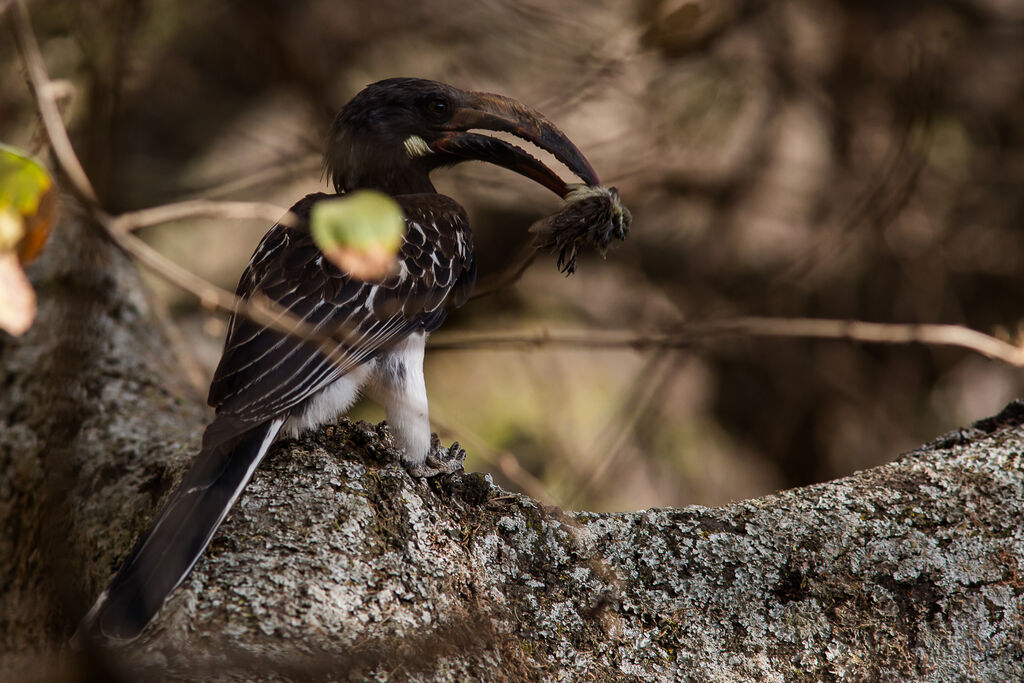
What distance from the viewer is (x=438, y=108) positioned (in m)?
3.59

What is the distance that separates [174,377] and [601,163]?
2.70 m

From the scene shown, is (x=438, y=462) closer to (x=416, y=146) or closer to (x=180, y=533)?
(x=180, y=533)

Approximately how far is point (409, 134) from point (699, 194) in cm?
253

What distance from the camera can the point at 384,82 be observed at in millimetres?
3668

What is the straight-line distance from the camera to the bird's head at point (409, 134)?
3.53m

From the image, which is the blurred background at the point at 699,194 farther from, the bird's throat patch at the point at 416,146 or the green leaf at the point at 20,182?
the green leaf at the point at 20,182

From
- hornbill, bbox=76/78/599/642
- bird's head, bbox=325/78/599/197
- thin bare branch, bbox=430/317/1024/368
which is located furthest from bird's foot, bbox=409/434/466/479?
bird's head, bbox=325/78/599/197

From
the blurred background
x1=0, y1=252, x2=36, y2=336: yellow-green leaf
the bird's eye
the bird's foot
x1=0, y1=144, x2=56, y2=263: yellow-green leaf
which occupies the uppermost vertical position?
the blurred background

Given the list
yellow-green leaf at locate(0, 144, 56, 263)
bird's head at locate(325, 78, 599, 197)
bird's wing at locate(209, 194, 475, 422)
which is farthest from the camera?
bird's head at locate(325, 78, 599, 197)

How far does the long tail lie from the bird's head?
1457mm

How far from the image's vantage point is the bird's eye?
3.58m

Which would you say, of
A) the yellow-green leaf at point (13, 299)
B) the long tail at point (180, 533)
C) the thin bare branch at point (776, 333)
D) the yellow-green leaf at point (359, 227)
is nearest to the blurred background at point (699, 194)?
the thin bare branch at point (776, 333)

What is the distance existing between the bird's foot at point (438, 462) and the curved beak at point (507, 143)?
2.87 ft

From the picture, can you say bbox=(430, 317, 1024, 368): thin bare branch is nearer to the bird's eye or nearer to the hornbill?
the hornbill
